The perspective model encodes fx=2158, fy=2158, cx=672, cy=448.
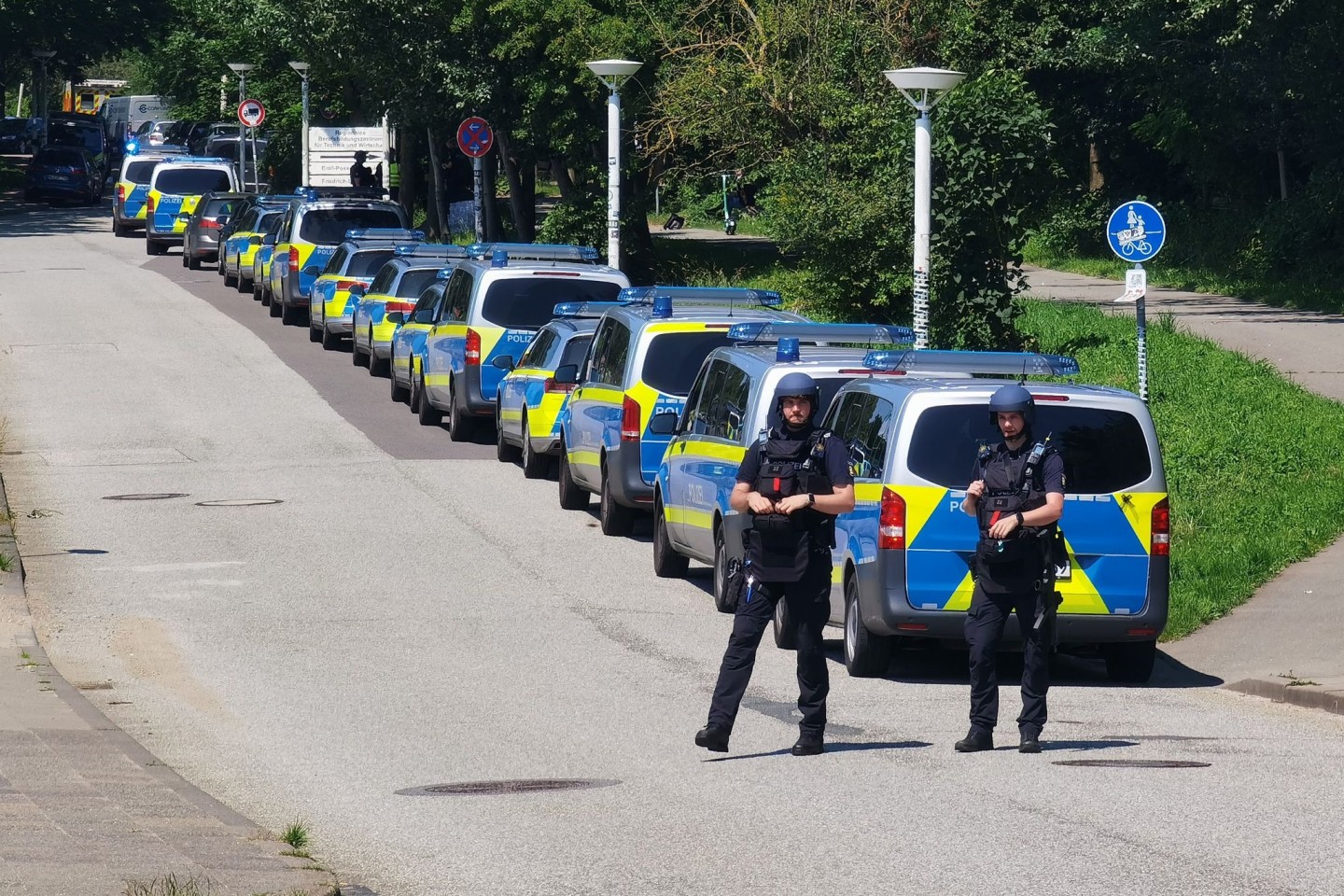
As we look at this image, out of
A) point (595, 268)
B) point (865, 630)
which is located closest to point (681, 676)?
point (865, 630)

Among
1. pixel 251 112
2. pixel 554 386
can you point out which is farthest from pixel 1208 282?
pixel 251 112

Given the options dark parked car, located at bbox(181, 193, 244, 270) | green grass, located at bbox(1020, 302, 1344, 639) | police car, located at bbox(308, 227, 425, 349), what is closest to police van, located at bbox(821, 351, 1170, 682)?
green grass, located at bbox(1020, 302, 1344, 639)

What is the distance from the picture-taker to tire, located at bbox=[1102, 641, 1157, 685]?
12609 mm

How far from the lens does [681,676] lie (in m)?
12.1

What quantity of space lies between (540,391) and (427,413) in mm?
4438

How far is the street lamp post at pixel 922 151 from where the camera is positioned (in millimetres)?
18781

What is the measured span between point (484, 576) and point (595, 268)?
26.3 feet

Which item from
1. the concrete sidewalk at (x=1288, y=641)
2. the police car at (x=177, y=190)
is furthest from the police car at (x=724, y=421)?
the police car at (x=177, y=190)

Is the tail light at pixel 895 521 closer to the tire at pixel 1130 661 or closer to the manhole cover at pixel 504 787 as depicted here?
the tire at pixel 1130 661

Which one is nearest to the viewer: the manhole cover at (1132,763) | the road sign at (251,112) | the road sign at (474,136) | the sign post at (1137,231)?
the manhole cover at (1132,763)

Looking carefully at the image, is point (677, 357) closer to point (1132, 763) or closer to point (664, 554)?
point (664, 554)

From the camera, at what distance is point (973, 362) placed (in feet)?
42.9

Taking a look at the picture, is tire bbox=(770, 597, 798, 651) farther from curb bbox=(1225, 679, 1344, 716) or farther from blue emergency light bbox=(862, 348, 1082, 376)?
curb bbox=(1225, 679, 1344, 716)

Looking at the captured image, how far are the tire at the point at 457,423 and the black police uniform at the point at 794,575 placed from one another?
13.5 m
